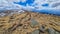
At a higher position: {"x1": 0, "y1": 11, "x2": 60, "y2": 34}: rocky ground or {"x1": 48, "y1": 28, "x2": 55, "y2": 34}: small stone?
{"x1": 0, "y1": 11, "x2": 60, "y2": 34}: rocky ground

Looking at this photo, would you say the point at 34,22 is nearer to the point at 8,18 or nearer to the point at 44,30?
the point at 44,30

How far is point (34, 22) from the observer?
69.4 inches

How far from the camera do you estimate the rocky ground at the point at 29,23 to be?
1.66 metres

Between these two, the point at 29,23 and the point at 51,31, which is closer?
the point at 51,31

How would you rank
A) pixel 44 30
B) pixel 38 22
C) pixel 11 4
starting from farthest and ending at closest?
pixel 11 4 < pixel 38 22 < pixel 44 30

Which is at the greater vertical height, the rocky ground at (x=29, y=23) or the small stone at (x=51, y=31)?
the rocky ground at (x=29, y=23)

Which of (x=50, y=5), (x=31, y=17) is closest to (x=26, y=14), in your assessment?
(x=31, y=17)

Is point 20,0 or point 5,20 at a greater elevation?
point 20,0

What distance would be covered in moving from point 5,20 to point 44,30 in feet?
1.97

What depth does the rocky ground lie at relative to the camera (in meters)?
1.66

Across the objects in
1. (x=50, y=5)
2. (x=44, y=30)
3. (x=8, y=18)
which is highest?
(x=50, y=5)

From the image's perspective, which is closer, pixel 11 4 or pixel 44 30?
pixel 44 30

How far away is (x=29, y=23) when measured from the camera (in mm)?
1781

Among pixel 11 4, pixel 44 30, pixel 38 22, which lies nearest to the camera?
pixel 44 30
